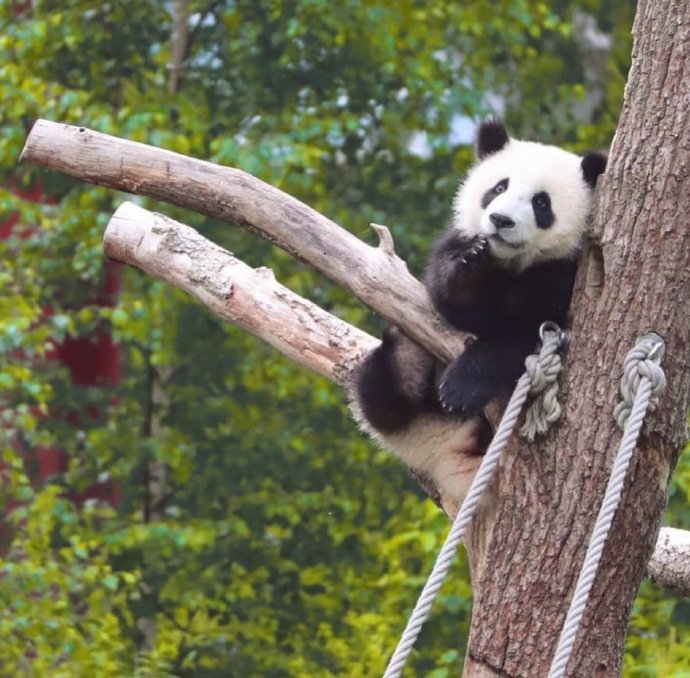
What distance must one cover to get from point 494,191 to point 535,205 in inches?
6.5

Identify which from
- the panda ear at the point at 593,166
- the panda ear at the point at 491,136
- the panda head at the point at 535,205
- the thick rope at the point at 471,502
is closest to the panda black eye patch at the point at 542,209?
the panda head at the point at 535,205

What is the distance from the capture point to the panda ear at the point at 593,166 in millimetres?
2949

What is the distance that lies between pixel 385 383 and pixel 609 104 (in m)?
4.62

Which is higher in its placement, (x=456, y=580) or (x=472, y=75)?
(x=472, y=75)

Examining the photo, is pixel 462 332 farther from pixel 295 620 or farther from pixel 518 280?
pixel 295 620

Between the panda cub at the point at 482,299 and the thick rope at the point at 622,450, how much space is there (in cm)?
38

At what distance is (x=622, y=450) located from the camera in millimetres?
2209

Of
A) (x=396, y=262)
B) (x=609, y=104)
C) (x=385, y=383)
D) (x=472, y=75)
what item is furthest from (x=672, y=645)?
(x=609, y=104)

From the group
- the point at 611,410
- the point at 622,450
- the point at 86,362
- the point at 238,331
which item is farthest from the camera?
the point at 86,362

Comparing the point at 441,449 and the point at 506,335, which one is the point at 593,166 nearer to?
the point at 506,335

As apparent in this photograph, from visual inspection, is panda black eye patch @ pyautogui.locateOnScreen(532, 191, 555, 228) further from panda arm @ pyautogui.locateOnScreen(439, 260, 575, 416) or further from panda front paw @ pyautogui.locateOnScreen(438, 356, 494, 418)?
panda front paw @ pyautogui.locateOnScreen(438, 356, 494, 418)

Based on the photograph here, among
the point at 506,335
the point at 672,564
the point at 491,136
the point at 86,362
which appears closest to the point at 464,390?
the point at 506,335

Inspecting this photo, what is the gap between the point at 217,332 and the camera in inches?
249

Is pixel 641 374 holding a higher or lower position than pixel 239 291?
lower
